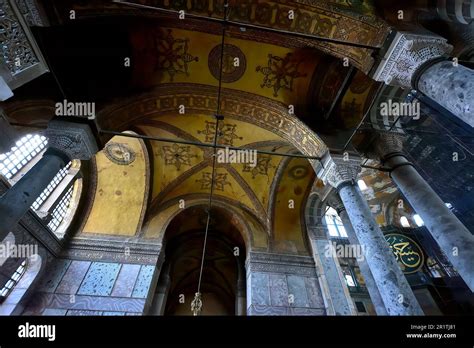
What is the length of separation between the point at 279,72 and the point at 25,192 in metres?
5.38

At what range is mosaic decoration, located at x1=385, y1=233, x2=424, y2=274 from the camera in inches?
464

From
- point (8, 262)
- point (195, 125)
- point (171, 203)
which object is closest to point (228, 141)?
point (195, 125)

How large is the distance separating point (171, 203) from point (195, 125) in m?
3.21

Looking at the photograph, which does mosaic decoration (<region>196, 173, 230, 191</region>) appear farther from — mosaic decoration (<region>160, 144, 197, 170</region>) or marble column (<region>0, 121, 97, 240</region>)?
marble column (<region>0, 121, 97, 240</region>)

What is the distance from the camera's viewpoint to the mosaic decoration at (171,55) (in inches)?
207

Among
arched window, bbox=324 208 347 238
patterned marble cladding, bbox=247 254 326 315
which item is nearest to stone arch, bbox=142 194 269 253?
patterned marble cladding, bbox=247 254 326 315

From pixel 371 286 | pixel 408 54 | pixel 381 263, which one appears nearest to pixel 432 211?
pixel 381 263

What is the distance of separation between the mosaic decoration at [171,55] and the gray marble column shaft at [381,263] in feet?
14.7

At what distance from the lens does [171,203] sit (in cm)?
880

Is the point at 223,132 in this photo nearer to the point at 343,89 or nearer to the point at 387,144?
the point at 343,89

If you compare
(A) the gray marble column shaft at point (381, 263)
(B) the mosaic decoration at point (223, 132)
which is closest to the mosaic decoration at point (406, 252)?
(A) the gray marble column shaft at point (381, 263)

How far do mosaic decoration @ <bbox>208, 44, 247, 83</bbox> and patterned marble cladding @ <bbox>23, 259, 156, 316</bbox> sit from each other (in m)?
5.77

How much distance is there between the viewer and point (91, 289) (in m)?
6.48

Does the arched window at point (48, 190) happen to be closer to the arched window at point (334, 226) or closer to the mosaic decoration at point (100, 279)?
the mosaic decoration at point (100, 279)
